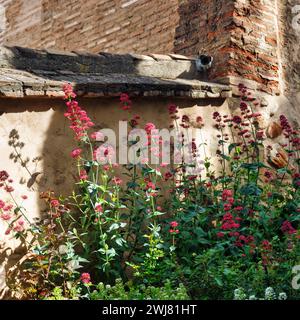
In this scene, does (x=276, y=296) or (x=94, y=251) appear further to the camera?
(x=94, y=251)

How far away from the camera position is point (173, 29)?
698 centimetres

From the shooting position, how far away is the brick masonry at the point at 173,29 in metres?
5.68

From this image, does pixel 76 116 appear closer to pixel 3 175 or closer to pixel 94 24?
pixel 3 175

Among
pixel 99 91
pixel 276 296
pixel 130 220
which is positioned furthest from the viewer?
pixel 99 91

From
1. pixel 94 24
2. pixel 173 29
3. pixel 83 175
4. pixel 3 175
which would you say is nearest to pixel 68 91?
pixel 83 175

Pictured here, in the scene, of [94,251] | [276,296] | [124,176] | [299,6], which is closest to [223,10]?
[299,6]

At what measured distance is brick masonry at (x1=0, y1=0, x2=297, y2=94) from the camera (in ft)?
18.6

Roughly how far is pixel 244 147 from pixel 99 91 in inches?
49.2

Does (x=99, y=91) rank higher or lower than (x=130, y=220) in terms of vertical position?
higher

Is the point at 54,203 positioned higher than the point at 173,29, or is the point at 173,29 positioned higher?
the point at 173,29

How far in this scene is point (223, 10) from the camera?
5.71m

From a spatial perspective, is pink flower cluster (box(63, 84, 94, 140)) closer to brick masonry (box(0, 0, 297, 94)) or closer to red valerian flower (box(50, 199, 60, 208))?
red valerian flower (box(50, 199, 60, 208))

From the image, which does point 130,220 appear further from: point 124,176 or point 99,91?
point 99,91

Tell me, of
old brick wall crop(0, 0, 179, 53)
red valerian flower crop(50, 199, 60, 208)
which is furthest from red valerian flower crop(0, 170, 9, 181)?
old brick wall crop(0, 0, 179, 53)
